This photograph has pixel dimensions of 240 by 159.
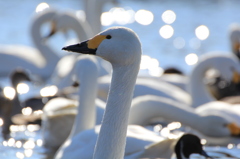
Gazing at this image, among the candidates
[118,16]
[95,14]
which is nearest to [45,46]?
[95,14]

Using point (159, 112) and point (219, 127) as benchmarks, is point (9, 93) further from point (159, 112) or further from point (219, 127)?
point (219, 127)

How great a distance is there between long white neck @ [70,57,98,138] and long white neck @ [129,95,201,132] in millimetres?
1175

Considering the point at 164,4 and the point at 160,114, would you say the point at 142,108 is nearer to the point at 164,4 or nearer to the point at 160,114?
the point at 160,114

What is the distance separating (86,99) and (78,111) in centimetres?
14

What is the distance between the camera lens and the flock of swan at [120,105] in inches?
166

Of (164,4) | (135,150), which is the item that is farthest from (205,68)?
(164,4)

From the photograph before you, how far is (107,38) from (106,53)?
0.31ft

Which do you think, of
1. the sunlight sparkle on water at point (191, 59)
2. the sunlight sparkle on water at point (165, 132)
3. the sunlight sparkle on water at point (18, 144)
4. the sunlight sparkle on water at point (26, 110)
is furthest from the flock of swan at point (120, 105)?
the sunlight sparkle on water at point (191, 59)

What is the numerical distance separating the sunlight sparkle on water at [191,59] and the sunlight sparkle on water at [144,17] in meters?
5.20

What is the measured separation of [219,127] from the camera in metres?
8.34

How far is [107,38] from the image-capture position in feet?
14.0

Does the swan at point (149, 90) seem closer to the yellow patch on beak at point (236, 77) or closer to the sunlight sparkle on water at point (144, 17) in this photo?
the yellow patch on beak at point (236, 77)

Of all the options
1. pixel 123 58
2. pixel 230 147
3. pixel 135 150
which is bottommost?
pixel 230 147

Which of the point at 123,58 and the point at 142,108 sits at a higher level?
the point at 123,58
